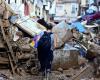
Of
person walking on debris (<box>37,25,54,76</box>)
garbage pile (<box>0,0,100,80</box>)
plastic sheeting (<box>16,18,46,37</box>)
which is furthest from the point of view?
plastic sheeting (<box>16,18,46,37</box>)

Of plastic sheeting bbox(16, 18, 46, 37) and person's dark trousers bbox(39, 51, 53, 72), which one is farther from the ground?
plastic sheeting bbox(16, 18, 46, 37)

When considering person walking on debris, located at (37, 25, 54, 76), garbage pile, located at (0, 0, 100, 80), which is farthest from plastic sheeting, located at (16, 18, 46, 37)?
person walking on debris, located at (37, 25, 54, 76)

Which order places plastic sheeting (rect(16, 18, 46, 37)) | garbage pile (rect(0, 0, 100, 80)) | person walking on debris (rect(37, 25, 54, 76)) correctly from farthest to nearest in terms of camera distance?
plastic sheeting (rect(16, 18, 46, 37))
garbage pile (rect(0, 0, 100, 80))
person walking on debris (rect(37, 25, 54, 76))

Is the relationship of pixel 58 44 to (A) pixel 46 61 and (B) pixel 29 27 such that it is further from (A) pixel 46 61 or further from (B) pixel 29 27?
(A) pixel 46 61

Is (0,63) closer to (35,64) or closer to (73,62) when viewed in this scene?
(35,64)

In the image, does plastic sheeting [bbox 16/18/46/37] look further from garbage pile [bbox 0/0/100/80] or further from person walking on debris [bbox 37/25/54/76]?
person walking on debris [bbox 37/25/54/76]

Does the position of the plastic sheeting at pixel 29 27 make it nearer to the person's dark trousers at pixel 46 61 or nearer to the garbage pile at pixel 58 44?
the garbage pile at pixel 58 44

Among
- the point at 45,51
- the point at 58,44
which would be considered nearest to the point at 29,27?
the point at 58,44

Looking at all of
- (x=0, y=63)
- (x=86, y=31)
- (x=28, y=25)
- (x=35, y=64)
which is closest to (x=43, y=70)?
(x=35, y=64)

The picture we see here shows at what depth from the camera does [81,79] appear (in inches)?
554

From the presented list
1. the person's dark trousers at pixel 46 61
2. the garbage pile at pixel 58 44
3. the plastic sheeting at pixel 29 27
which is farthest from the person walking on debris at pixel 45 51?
the plastic sheeting at pixel 29 27

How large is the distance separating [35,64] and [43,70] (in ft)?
3.36

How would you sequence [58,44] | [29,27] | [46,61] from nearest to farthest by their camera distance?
[46,61] → [58,44] → [29,27]

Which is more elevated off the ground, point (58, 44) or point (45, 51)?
point (45, 51)
